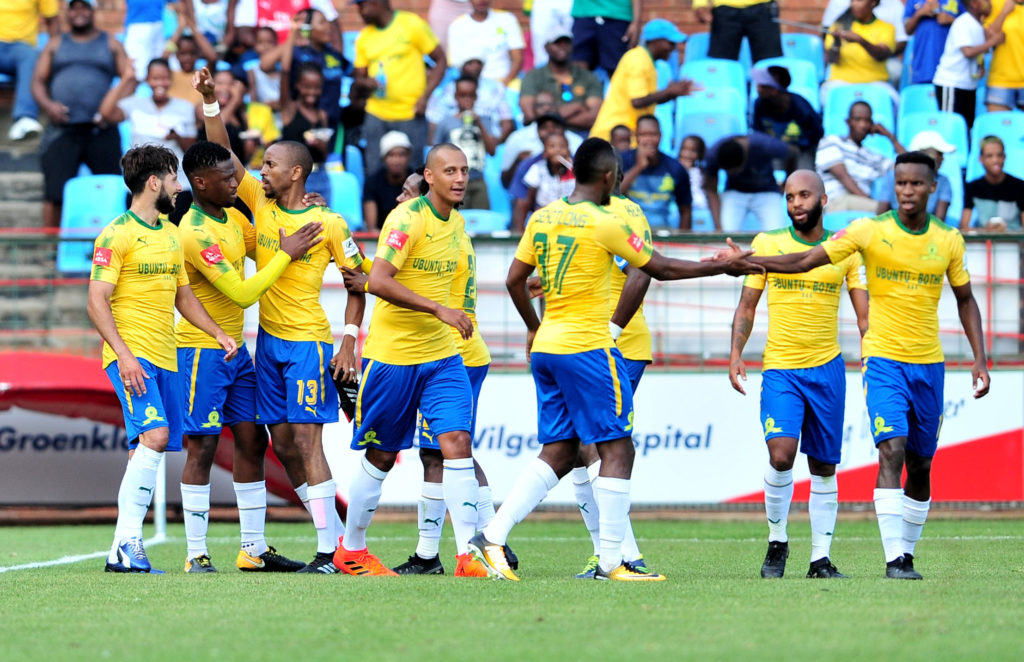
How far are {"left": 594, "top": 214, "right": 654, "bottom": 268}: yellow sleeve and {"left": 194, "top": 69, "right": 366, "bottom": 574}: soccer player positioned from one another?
1.69 metres

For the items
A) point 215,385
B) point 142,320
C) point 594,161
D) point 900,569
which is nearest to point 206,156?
point 142,320

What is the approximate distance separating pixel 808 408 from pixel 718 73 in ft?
32.9

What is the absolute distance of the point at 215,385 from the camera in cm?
844

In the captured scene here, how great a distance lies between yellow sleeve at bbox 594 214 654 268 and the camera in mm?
7379

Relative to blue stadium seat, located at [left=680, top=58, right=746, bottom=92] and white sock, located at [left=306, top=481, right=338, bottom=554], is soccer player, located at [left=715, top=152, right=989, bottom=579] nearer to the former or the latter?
white sock, located at [left=306, top=481, right=338, bottom=554]

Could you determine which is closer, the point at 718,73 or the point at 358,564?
the point at 358,564

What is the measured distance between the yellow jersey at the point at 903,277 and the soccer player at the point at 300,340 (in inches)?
116

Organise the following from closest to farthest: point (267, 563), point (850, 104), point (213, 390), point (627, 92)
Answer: point (213, 390), point (267, 563), point (627, 92), point (850, 104)

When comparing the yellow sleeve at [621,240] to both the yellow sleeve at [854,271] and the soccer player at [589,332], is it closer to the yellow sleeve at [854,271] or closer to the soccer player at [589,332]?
the soccer player at [589,332]

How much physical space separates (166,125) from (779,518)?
1027 centimetres

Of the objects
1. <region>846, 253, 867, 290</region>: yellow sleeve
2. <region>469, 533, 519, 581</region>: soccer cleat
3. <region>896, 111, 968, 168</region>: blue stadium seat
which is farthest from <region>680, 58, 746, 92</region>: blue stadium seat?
<region>469, 533, 519, 581</region>: soccer cleat

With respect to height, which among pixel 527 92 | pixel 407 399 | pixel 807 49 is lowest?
pixel 407 399

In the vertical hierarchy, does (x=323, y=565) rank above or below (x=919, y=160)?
below

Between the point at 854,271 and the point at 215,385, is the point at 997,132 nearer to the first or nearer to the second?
the point at 854,271
